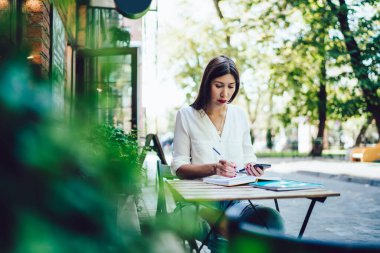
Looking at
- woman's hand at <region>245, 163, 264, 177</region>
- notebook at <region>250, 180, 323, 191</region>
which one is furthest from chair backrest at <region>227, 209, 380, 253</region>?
woman's hand at <region>245, 163, 264, 177</region>

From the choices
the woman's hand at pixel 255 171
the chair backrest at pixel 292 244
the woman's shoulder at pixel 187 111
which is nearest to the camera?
the chair backrest at pixel 292 244

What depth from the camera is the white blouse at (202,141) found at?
11.0 ft

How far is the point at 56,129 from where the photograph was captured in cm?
58

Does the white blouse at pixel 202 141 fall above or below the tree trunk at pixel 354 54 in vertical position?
below

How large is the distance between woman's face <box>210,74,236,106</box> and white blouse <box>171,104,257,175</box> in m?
0.19

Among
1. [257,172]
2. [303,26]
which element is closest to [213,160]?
[257,172]

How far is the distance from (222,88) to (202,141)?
0.42 m

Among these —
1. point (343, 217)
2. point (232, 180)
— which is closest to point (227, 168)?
point (232, 180)

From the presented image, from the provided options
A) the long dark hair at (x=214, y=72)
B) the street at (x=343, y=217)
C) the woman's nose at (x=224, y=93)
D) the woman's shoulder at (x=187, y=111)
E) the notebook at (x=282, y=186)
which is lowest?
the street at (x=343, y=217)

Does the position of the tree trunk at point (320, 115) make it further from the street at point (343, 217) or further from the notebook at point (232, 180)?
the notebook at point (232, 180)

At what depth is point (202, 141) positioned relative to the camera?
3.36 meters

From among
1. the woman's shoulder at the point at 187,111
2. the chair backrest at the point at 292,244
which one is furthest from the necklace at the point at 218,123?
the chair backrest at the point at 292,244

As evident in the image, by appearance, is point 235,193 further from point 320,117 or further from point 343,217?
point 320,117

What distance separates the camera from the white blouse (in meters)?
3.35
